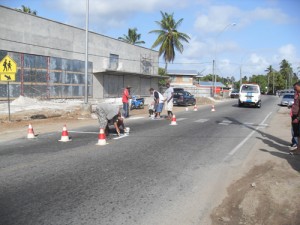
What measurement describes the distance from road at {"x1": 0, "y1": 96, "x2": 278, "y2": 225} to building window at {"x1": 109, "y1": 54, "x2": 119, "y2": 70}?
2587cm

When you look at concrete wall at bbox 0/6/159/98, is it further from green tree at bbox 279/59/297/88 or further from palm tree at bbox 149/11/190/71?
green tree at bbox 279/59/297/88

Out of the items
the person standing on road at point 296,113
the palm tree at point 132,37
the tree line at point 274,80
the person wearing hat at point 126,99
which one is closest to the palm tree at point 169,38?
the palm tree at point 132,37

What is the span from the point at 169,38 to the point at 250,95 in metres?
27.1

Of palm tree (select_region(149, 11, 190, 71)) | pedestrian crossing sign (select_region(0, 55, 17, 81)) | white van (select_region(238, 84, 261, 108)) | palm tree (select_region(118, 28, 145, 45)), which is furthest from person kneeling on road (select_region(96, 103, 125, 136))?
palm tree (select_region(118, 28, 145, 45))

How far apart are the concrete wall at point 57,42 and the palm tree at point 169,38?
47.8ft

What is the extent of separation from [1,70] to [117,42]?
23378mm

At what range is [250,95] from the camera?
31578 mm

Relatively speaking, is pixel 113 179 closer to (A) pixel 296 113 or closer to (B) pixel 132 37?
(A) pixel 296 113

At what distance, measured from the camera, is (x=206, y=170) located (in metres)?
7.32

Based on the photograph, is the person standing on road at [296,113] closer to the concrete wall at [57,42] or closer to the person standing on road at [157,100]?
the person standing on road at [157,100]

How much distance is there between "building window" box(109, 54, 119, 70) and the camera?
3638 centimetres

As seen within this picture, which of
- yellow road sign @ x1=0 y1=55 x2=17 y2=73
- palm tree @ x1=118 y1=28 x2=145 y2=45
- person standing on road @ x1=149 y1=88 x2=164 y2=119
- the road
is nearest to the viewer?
the road

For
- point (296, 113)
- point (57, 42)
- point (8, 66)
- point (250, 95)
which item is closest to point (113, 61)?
point (57, 42)

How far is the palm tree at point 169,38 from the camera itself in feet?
182
